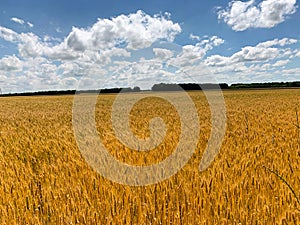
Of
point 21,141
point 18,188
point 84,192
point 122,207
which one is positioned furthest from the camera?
point 21,141

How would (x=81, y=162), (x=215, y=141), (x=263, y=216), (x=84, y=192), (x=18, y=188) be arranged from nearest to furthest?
(x=263, y=216) < (x=84, y=192) < (x=18, y=188) < (x=81, y=162) < (x=215, y=141)

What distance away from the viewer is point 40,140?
16.9 ft

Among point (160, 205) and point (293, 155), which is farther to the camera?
point (293, 155)

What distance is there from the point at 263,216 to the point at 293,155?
1741 millimetres

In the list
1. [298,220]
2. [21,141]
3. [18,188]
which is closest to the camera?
[298,220]

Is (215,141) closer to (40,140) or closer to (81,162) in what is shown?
(81,162)

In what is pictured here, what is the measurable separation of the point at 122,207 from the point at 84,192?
0.39m

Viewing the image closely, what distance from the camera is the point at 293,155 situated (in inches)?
140

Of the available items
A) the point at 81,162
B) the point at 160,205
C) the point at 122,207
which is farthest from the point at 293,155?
the point at 81,162

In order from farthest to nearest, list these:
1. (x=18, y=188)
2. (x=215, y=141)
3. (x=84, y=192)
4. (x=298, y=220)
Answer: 1. (x=215, y=141)
2. (x=18, y=188)
3. (x=84, y=192)
4. (x=298, y=220)

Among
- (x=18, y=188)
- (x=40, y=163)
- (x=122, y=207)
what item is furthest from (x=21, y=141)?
(x=122, y=207)

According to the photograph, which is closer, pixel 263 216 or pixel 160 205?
pixel 263 216

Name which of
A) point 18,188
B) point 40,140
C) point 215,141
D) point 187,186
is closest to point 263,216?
point 187,186

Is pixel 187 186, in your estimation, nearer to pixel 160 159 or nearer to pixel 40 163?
pixel 160 159
